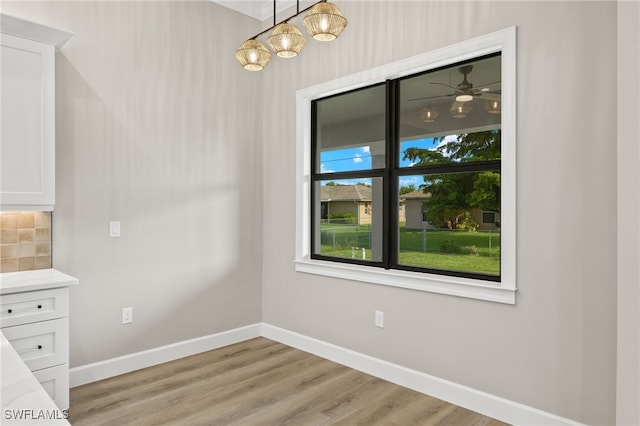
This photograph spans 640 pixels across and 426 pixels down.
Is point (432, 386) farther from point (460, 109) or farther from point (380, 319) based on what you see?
point (460, 109)

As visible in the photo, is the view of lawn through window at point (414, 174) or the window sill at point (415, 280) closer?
the window sill at point (415, 280)

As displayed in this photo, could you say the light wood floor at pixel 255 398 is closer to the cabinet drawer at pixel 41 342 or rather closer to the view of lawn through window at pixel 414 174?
the cabinet drawer at pixel 41 342

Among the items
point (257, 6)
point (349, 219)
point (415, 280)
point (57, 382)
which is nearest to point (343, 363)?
point (415, 280)

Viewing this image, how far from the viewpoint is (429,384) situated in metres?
2.87

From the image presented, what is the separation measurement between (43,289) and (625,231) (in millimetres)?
2932

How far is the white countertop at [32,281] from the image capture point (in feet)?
7.68

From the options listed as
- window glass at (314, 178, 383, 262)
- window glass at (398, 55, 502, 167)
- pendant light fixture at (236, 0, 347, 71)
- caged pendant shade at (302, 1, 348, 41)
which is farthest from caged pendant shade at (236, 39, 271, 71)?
window glass at (314, 178, 383, 262)

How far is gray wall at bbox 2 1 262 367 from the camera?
298 centimetres

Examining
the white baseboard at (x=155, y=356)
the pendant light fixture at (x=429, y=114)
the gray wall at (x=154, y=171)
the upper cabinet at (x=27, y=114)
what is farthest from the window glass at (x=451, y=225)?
the upper cabinet at (x=27, y=114)

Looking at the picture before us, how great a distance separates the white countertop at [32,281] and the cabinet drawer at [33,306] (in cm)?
4

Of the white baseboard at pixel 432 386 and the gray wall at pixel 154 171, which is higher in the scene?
the gray wall at pixel 154 171

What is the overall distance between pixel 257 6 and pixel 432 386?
11.4ft

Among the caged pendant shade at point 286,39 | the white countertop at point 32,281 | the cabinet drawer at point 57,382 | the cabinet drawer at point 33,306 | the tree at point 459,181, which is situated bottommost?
the cabinet drawer at point 57,382

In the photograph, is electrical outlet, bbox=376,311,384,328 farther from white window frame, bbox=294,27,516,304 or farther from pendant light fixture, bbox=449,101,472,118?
pendant light fixture, bbox=449,101,472,118
